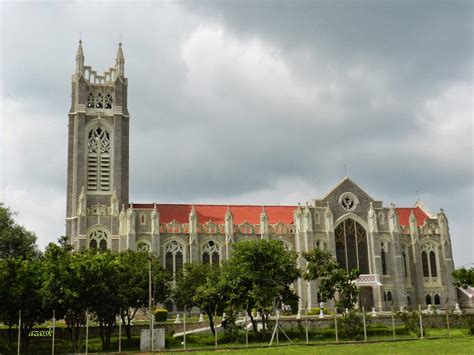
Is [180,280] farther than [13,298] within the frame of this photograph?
Yes

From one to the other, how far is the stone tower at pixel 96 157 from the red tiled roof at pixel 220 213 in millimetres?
4922

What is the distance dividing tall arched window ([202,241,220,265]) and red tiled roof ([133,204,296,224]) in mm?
3343

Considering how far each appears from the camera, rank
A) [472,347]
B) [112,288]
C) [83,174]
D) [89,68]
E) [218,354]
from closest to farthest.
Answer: [472,347]
[218,354]
[112,288]
[83,174]
[89,68]

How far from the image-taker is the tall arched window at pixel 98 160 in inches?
2948

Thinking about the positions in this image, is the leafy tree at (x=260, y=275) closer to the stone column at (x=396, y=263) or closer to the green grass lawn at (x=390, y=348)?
the green grass lawn at (x=390, y=348)

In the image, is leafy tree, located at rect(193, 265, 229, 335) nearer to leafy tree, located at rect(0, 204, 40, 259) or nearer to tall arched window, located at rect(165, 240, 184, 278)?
tall arched window, located at rect(165, 240, 184, 278)

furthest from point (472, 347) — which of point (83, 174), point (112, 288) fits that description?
point (83, 174)

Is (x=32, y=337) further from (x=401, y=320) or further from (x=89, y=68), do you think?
(x=89, y=68)

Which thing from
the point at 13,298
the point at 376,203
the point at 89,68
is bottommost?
the point at 13,298

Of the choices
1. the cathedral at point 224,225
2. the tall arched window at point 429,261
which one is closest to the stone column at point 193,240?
the cathedral at point 224,225

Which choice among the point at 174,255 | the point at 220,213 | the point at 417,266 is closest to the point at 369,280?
the point at 417,266

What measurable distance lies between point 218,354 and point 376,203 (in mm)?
44077

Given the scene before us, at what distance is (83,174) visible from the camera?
74.4 meters

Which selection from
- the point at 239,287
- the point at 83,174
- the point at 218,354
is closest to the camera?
the point at 218,354
